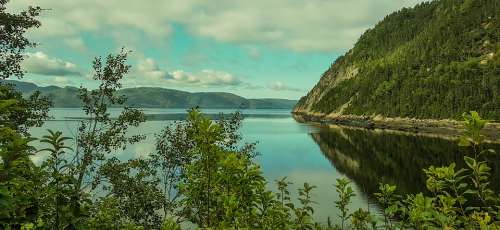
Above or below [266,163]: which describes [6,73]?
above

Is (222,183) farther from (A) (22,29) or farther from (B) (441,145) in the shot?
(B) (441,145)

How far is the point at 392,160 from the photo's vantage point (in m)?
94.5

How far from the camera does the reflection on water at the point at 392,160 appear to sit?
71.4m

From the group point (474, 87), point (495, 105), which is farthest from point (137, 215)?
point (474, 87)

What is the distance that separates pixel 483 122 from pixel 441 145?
11826cm

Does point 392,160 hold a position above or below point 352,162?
above

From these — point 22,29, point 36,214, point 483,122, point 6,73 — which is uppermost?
point 22,29

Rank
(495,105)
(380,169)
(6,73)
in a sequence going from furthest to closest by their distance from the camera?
(495,105) < (380,169) < (6,73)

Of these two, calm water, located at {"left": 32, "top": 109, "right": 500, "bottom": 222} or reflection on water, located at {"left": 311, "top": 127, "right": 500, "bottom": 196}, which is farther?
reflection on water, located at {"left": 311, "top": 127, "right": 500, "bottom": 196}

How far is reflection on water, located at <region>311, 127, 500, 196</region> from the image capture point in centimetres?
7145

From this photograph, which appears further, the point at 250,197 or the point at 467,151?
the point at 467,151

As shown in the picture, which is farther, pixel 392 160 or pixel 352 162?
pixel 352 162

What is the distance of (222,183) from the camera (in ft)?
26.2

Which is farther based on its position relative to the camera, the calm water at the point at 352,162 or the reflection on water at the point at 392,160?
the reflection on water at the point at 392,160
